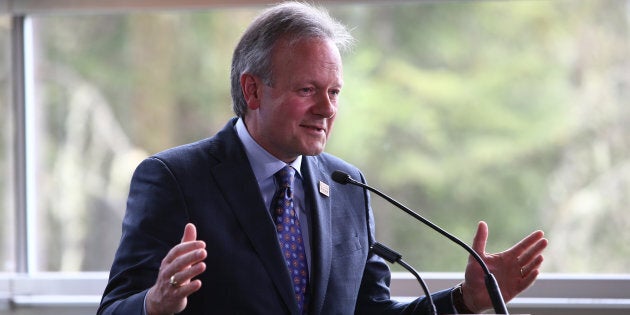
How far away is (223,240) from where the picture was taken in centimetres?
235

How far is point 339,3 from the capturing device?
11.9 ft

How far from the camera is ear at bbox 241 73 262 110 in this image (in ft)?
8.32

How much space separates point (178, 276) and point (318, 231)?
68 cm

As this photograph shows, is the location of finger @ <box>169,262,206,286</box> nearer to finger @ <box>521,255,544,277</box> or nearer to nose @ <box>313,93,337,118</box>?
nose @ <box>313,93,337,118</box>

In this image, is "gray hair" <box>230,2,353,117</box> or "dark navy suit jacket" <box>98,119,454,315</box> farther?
"gray hair" <box>230,2,353,117</box>

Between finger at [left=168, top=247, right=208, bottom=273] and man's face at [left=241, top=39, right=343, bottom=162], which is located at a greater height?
man's face at [left=241, top=39, right=343, bottom=162]

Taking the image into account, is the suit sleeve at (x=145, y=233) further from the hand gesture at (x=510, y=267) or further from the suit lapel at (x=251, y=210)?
the hand gesture at (x=510, y=267)

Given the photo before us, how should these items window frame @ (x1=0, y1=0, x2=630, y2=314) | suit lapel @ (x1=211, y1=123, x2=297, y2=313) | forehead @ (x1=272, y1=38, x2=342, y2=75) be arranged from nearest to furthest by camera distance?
suit lapel @ (x1=211, y1=123, x2=297, y2=313) → forehead @ (x1=272, y1=38, x2=342, y2=75) → window frame @ (x1=0, y1=0, x2=630, y2=314)

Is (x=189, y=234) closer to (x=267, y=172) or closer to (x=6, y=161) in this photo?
(x=267, y=172)

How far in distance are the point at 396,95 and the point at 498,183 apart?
0.60 meters

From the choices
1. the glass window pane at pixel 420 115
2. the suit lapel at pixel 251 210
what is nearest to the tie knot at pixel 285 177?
the suit lapel at pixel 251 210

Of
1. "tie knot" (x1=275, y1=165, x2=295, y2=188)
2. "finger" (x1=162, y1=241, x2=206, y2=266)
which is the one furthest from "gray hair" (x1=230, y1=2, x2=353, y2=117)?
"finger" (x1=162, y1=241, x2=206, y2=266)

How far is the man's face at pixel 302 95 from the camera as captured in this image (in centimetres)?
245

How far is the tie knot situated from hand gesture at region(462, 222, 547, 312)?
57cm
